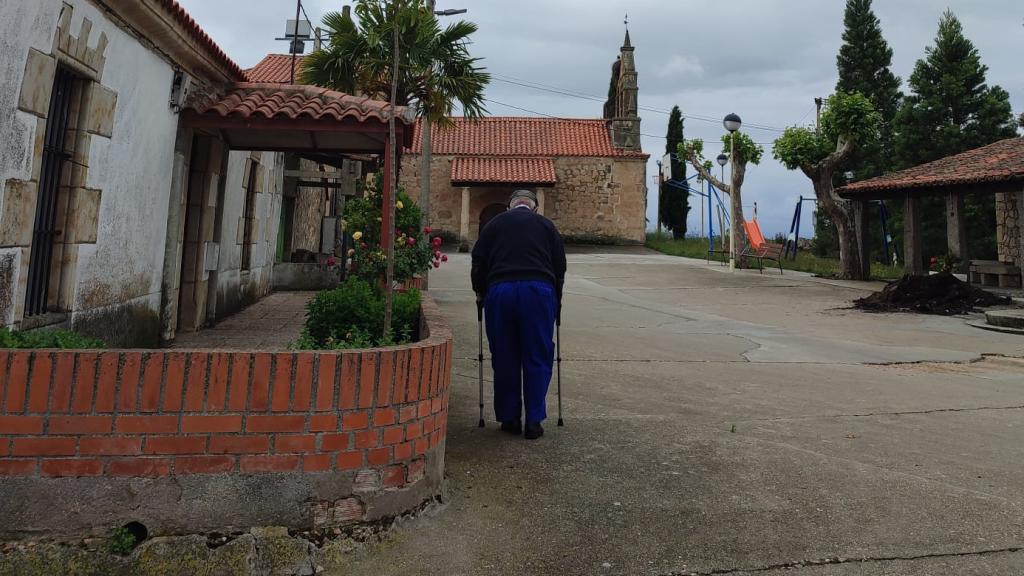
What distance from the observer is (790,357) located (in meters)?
7.07

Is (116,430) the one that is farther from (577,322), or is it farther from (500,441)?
(577,322)

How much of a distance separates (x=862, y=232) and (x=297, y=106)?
16820 mm

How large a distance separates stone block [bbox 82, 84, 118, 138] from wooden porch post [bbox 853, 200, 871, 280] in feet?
59.6

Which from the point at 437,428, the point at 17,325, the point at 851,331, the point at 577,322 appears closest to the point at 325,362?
the point at 437,428

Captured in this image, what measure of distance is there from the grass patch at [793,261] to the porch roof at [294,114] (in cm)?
1583

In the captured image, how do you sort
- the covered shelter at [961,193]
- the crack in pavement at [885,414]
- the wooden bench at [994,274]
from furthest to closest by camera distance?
the wooden bench at [994,274] < the covered shelter at [961,193] < the crack in pavement at [885,414]

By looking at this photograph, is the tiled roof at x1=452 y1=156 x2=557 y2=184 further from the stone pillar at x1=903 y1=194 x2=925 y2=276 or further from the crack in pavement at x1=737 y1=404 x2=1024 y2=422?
the crack in pavement at x1=737 y1=404 x2=1024 y2=422

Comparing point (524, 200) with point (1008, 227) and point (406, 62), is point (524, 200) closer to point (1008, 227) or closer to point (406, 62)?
point (406, 62)

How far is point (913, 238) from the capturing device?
1636cm

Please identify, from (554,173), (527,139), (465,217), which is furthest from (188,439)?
(527,139)

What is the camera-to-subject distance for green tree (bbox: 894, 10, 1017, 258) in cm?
2748

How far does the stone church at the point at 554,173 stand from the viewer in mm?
27625

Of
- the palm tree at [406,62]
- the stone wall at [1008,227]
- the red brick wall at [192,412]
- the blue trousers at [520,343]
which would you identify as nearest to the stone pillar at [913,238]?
the stone wall at [1008,227]

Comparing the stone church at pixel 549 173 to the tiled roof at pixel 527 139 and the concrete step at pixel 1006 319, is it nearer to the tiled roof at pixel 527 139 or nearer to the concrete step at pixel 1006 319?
the tiled roof at pixel 527 139
